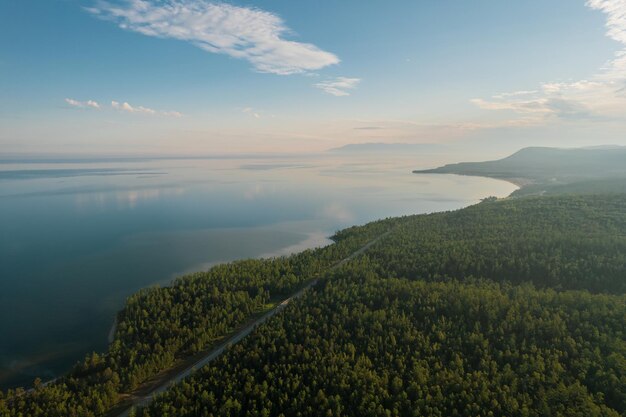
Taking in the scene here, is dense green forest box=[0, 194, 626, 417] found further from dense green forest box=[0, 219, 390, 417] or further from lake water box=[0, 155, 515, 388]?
lake water box=[0, 155, 515, 388]

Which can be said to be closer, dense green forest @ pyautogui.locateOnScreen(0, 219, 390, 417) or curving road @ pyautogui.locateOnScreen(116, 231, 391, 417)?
dense green forest @ pyautogui.locateOnScreen(0, 219, 390, 417)

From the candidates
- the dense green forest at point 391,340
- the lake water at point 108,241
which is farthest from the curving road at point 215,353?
the lake water at point 108,241

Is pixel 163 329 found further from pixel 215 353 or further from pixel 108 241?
pixel 108 241

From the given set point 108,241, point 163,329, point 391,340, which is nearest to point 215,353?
point 163,329

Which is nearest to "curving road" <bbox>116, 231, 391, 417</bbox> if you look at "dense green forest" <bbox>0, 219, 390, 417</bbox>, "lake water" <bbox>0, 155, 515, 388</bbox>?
"dense green forest" <bbox>0, 219, 390, 417</bbox>

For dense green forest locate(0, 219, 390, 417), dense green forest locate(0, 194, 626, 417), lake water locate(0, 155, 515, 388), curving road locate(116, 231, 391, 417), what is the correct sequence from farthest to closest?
1. lake water locate(0, 155, 515, 388)
2. curving road locate(116, 231, 391, 417)
3. dense green forest locate(0, 219, 390, 417)
4. dense green forest locate(0, 194, 626, 417)

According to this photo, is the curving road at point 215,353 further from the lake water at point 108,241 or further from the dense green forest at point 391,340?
the lake water at point 108,241

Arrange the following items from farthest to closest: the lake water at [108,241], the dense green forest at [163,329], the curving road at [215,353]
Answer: the lake water at [108,241] → the curving road at [215,353] → the dense green forest at [163,329]
